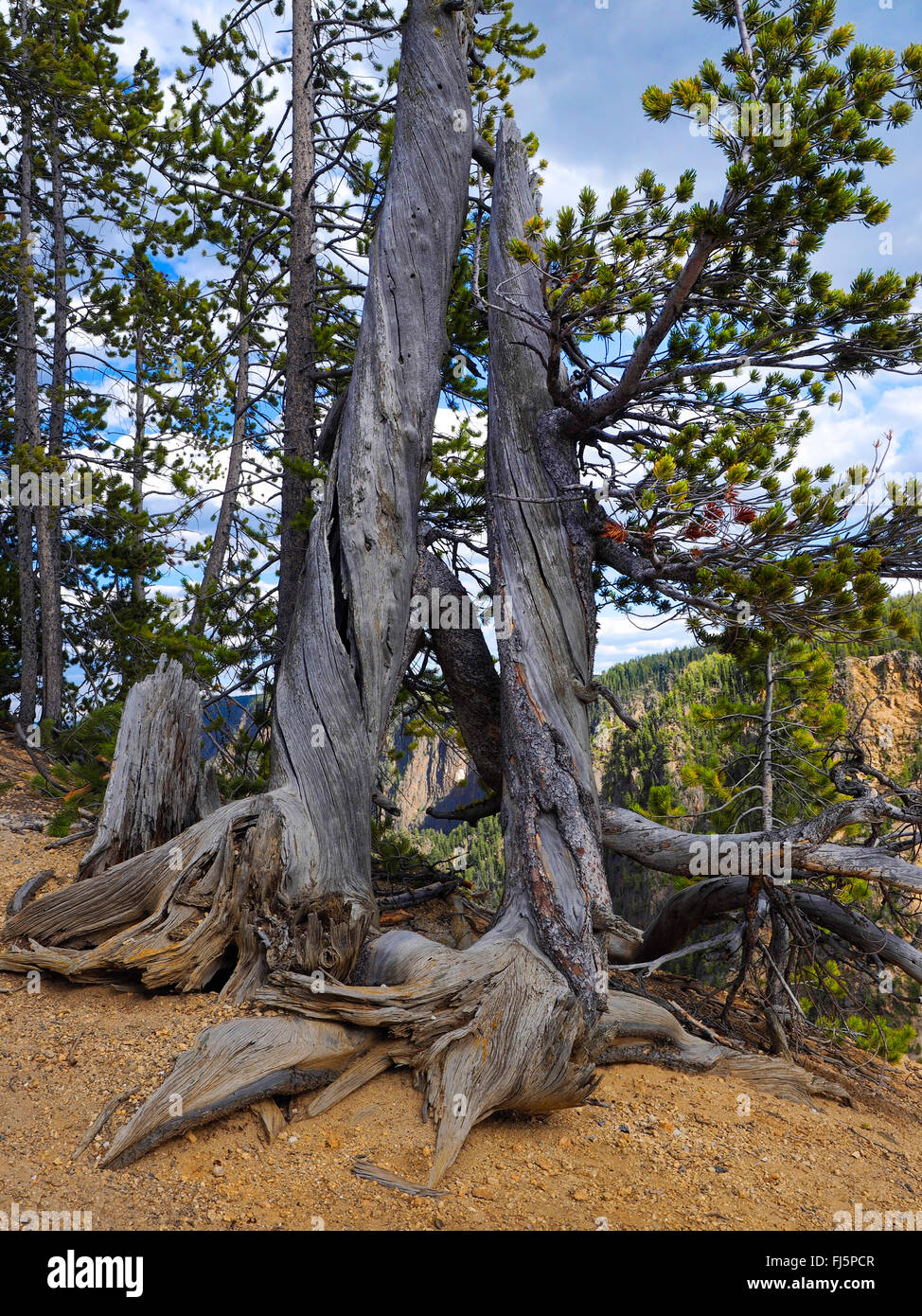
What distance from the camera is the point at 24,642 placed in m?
10.5

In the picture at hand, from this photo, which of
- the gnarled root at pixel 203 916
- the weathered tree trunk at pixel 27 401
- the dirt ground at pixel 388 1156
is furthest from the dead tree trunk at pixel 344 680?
the weathered tree trunk at pixel 27 401

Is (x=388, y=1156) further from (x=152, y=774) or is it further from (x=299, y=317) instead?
(x=299, y=317)

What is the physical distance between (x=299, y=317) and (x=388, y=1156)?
21.7 feet

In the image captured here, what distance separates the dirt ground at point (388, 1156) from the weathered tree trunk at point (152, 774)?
96 centimetres

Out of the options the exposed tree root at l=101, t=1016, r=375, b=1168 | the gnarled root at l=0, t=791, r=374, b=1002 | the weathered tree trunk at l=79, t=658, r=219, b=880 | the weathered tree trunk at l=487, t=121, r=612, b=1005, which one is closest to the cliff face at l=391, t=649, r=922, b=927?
the weathered tree trunk at l=487, t=121, r=612, b=1005

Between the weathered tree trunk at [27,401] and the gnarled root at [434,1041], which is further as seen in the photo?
the weathered tree trunk at [27,401]

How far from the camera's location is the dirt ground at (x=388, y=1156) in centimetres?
301

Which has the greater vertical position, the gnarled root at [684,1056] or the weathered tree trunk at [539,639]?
the weathered tree trunk at [539,639]

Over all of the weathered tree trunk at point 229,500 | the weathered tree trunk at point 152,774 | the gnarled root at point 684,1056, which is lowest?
the gnarled root at point 684,1056

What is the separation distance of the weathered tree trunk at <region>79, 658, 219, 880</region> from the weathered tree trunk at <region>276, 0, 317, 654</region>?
5.49 feet

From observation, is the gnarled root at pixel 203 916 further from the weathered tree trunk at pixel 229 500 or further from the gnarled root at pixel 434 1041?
the weathered tree trunk at pixel 229 500

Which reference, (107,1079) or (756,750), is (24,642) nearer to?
(107,1079)

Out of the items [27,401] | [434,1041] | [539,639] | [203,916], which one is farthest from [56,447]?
[434,1041]
